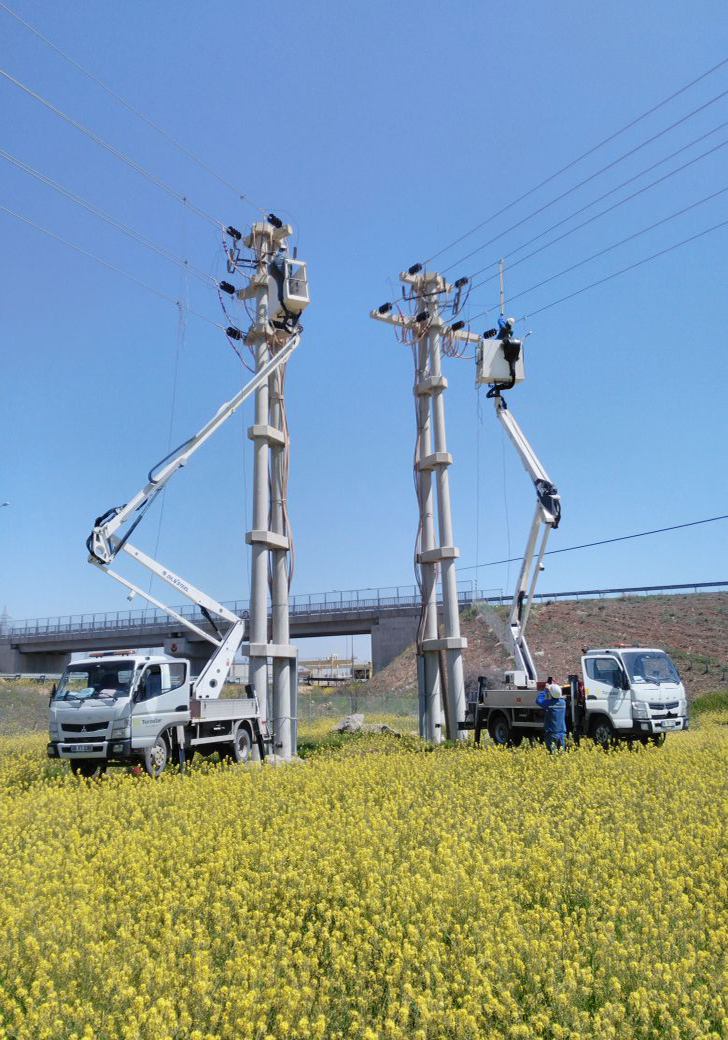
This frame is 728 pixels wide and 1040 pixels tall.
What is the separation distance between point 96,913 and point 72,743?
9457mm

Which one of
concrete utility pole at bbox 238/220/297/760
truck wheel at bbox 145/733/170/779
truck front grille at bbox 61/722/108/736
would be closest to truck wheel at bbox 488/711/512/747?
concrete utility pole at bbox 238/220/297/760

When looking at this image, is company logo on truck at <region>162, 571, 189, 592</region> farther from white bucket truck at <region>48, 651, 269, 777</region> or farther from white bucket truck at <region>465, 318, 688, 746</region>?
white bucket truck at <region>465, 318, 688, 746</region>

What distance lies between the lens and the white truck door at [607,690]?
18.3m

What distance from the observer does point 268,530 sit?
21922 mm

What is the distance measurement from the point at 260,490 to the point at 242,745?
6778 mm

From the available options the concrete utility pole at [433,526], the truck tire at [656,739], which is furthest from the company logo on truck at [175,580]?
the truck tire at [656,739]

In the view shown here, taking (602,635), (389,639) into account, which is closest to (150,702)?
(602,635)

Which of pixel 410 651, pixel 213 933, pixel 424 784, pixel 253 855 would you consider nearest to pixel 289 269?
pixel 424 784

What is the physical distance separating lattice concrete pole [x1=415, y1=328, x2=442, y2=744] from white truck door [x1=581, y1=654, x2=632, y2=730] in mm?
5348

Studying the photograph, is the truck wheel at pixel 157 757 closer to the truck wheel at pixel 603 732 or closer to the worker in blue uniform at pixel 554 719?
the worker in blue uniform at pixel 554 719

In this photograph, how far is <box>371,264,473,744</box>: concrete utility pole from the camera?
23.2 meters

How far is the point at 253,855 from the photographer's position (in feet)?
25.8

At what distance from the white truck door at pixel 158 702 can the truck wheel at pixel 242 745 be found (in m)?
2.04

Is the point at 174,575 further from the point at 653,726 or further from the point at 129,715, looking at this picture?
the point at 653,726
